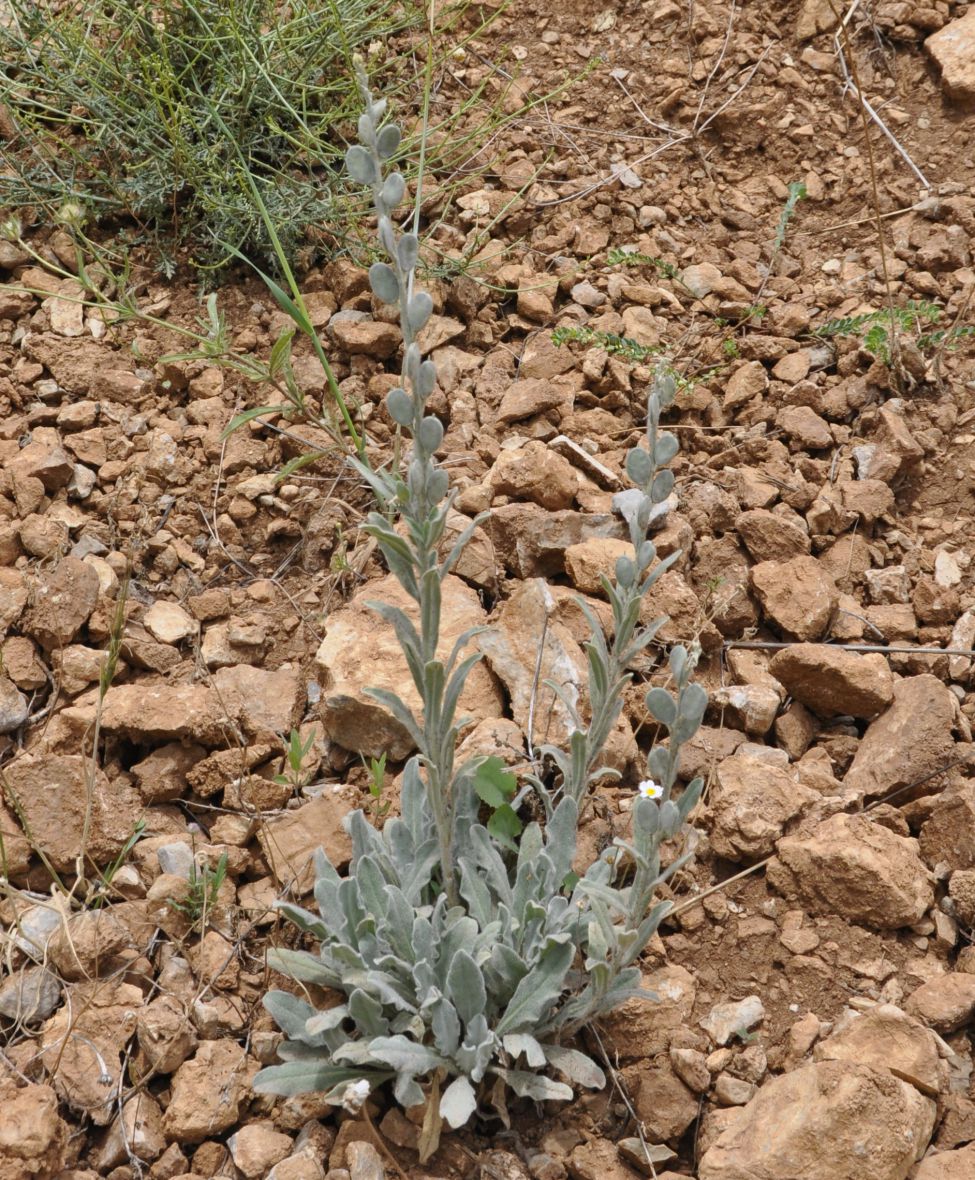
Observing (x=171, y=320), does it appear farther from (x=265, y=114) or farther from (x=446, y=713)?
(x=446, y=713)

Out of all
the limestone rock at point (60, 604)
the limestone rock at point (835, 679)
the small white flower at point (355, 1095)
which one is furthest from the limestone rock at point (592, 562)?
the small white flower at point (355, 1095)

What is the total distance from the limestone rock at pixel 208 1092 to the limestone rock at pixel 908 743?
5.10 feet

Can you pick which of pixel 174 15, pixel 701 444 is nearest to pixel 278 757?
pixel 701 444

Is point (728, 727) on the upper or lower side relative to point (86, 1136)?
upper

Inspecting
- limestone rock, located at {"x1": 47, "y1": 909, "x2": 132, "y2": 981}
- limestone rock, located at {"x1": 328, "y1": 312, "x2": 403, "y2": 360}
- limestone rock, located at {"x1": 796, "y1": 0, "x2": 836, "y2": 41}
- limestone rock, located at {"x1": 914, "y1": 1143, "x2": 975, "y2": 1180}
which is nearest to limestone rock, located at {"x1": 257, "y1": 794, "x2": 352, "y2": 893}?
limestone rock, located at {"x1": 47, "y1": 909, "x2": 132, "y2": 981}

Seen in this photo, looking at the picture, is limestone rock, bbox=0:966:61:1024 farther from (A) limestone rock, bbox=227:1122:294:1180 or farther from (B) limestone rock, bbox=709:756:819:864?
(B) limestone rock, bbox=709:756:819:864

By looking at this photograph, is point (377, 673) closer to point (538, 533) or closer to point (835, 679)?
point (538, 533)

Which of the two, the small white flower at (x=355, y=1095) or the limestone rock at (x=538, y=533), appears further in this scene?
the limestone rock at (x=538, y=533)

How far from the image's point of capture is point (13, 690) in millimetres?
2994

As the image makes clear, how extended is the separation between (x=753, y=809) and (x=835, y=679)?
463 millimetres

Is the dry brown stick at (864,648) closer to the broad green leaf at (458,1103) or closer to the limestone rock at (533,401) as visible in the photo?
the limestone rock at (533,401)

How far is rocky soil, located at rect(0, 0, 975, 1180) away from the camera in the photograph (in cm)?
237

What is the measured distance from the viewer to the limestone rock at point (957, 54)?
14.2 feet

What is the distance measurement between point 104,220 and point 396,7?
1.47m
